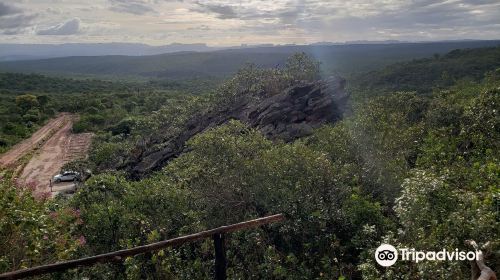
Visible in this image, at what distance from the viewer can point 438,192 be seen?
9297 millimetres

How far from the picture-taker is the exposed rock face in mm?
38875

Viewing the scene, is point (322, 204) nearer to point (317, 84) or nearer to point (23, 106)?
point (317, 84)

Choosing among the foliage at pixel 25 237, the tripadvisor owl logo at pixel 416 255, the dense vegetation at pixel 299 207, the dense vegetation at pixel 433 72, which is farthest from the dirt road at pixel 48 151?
the dense vegetation at pixel 433 72

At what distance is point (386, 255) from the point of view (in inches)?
337

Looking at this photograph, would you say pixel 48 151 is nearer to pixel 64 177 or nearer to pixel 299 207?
pixel 64 177

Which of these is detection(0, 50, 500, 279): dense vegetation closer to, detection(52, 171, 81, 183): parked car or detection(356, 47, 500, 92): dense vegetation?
detection(52, 171, 81, 183): parked car

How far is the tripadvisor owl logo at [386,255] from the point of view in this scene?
330 inches

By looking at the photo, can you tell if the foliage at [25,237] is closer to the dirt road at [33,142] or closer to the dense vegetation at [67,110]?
the dirt road at [33,142]

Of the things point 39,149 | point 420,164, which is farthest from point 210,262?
point 39,149

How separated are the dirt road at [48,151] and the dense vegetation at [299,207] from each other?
141 ft

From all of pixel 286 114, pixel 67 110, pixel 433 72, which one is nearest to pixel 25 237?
pixel 286 114

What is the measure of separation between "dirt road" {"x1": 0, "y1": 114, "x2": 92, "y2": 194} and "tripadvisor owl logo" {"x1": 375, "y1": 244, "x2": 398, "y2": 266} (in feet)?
167

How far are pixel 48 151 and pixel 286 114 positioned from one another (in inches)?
2056

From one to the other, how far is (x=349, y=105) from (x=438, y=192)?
32423 mm
